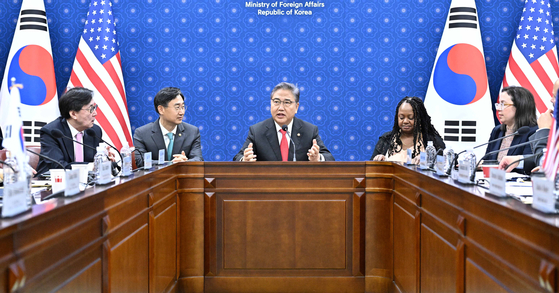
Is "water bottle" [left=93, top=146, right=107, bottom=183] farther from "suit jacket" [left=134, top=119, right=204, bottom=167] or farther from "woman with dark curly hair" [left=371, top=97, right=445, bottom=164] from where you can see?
"woman with dark curly hair" [left=371, top=97, right=445, bottom=164]

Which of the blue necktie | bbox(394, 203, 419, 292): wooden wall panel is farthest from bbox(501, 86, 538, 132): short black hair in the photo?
the blue necktie

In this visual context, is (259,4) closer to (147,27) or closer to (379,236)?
(147,27)

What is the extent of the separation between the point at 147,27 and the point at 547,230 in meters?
4.43

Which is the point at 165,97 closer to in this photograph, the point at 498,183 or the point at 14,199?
the point at 14,199

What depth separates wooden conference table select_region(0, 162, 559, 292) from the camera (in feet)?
4.22

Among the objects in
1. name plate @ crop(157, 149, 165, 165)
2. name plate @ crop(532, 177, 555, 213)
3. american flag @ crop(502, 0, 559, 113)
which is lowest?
name plate @ crop(532, 177, 555, 213)

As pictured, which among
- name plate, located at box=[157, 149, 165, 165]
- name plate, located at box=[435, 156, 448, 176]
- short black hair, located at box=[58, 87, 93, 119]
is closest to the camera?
name plate, located at box=[435, 156, 448, 176]

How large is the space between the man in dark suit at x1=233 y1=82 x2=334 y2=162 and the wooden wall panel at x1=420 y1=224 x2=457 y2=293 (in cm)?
136

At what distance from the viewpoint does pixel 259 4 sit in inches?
186

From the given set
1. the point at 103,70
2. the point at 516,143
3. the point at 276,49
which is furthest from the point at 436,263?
the point at 103,70

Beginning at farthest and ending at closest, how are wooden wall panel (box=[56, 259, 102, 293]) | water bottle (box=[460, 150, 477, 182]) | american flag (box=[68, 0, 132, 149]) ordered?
american flag (box=[68, 0, 132, 149]), water bottle (box=[460, 150, 477, 182]), wooden wall panel (box=[56, 259, 102, 293])

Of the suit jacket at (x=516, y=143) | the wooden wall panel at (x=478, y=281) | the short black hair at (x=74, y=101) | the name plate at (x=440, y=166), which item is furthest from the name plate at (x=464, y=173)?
the short black hair at (x=74, y=101)

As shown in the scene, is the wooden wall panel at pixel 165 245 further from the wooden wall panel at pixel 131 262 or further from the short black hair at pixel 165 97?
the short black hair at pixel 165 97

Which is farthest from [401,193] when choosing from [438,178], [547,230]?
[547,230]
